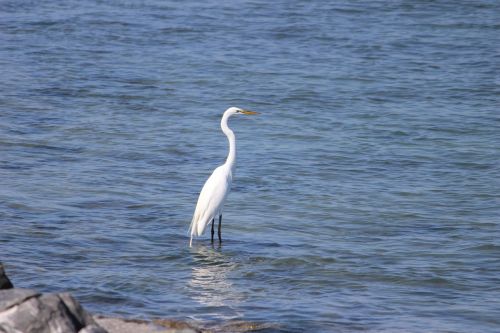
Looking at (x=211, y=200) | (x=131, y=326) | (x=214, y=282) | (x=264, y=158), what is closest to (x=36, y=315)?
(x=131, y=326)

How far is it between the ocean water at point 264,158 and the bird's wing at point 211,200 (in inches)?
8.5

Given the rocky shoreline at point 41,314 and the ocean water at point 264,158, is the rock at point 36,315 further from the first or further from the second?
the ocean water at point 264,158

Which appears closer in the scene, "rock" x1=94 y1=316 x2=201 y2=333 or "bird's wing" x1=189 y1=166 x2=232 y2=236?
"rock" x1=94 y1=316 x2=201 y2=333

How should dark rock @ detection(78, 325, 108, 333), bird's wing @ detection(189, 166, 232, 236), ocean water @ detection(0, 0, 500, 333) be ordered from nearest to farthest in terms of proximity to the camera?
dark rock @ detection(78, 325, 108, 333) → ocean water @ detection(0, 0, 500, 333) → bird's wing @ detection(189, 166, 232, 236)

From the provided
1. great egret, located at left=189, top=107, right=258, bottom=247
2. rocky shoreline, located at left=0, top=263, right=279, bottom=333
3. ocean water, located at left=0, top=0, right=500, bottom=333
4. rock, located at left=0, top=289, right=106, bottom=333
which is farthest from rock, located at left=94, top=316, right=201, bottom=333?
great egret, located at left=189, top=107, right=258, bottom=247

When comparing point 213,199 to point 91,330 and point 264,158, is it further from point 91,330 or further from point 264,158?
point 91,330

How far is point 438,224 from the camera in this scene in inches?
384

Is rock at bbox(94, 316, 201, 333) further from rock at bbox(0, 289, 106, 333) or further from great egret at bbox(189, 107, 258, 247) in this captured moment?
great egret at bbox(189, 107, 258, 247)

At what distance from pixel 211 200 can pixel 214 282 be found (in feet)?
4.88

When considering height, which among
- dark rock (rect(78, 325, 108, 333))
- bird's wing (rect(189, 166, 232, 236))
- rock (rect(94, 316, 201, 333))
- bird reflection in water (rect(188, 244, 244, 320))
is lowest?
bird reflection in water (rect(188, 244, 244, 320))

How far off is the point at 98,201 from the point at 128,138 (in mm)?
3064

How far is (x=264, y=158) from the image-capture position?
41.0 ft

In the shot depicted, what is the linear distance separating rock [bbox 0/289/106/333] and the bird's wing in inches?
157

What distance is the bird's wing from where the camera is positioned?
8977 millimetres
